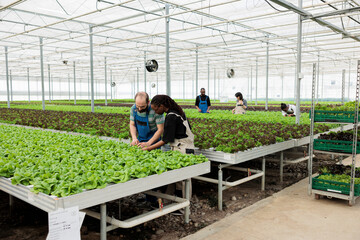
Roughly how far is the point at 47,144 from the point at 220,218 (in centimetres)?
292

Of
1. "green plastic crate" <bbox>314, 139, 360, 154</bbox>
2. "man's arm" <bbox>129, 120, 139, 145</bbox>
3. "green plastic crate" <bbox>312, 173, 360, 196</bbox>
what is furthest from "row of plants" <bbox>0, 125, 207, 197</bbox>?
"green plastic crate" <bbox>314, 139, 360, 154</bbox>

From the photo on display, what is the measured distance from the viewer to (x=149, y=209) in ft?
15.1

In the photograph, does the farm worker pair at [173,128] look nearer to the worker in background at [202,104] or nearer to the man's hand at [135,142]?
the man's hand at [135,142]

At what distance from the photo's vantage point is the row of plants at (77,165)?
2.69 metres

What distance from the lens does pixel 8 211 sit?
4.71 m

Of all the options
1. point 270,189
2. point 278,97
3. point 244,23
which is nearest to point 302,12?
point 270,189

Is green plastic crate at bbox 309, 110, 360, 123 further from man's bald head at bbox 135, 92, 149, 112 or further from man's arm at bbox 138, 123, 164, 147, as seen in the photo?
man's bald head at bbox 135, 92, 149, 112

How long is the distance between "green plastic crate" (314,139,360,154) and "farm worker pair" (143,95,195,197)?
2.45m

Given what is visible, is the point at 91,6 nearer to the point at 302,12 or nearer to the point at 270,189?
the point at 302,12

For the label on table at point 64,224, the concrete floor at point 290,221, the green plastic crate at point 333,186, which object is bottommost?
the concrete floor at point 290,221

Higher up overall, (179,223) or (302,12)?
(302,12)

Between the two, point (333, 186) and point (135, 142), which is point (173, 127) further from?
point (333, 186)

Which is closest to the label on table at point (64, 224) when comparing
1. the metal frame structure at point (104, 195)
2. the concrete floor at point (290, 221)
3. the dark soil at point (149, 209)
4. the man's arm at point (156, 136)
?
the metal frame structure at point (104, 195)

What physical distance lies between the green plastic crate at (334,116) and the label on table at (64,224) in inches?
175
